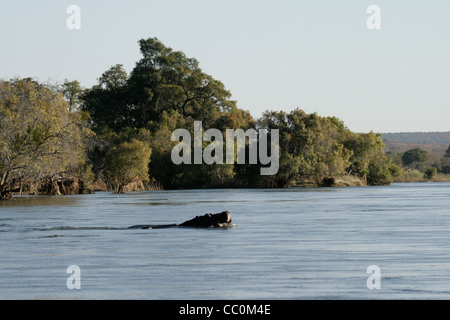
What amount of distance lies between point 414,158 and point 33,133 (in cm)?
12485

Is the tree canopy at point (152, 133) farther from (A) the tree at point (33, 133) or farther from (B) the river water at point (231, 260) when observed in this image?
(B) the river water at point (231, 260)

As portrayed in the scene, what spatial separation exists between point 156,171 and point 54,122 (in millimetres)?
38615

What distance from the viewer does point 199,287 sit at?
12.3m

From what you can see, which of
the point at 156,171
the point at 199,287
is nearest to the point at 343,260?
the point at 199,287

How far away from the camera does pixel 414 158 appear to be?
160m

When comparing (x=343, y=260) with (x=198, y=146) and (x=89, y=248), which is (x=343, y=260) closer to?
(x=89, y=248)

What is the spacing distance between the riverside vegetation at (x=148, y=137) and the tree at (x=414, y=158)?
42755 millimetres

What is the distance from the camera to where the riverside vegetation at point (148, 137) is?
157ft

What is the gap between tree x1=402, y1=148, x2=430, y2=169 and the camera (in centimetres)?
16012
